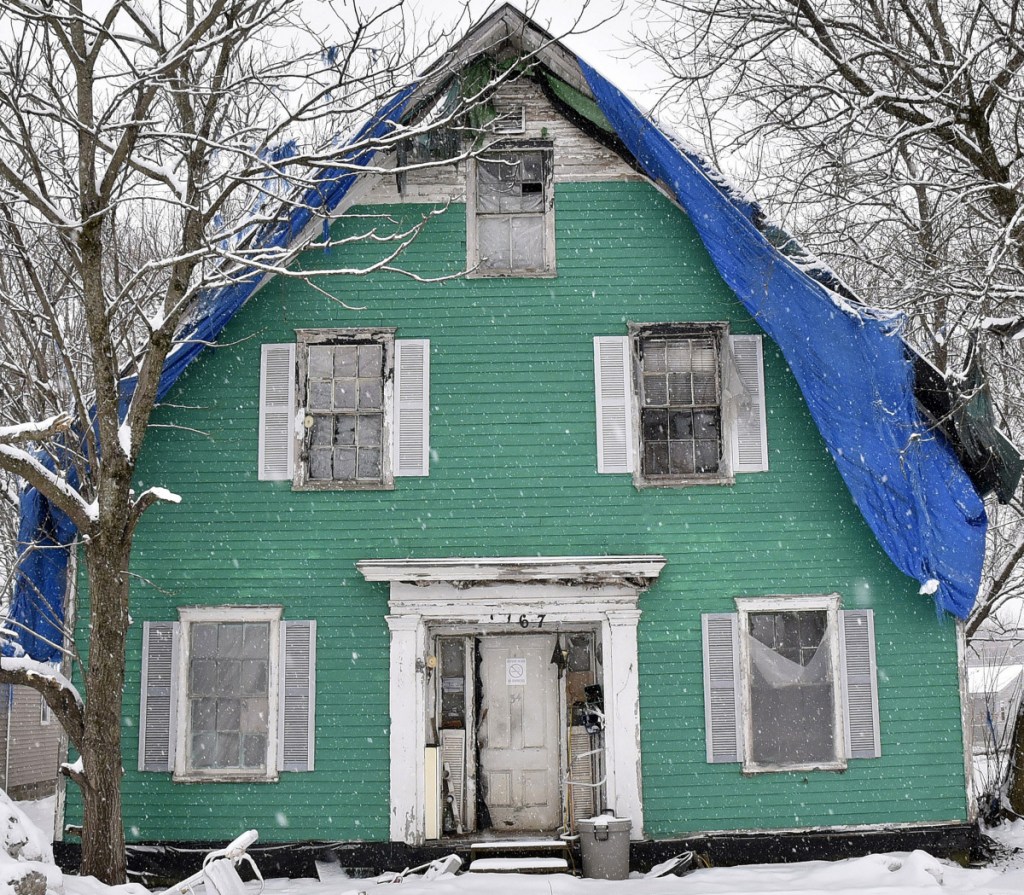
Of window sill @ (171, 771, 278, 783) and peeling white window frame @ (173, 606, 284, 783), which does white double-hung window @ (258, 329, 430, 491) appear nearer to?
peeling white window frame @ (173, 606, 284, 783)

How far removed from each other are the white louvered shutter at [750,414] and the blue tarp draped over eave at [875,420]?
1.45 feet

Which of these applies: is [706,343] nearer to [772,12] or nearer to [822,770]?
[772,12]

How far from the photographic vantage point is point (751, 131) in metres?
9.27

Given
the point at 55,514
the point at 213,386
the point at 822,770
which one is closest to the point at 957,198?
the point at 822,770

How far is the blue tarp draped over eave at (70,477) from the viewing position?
410 inches

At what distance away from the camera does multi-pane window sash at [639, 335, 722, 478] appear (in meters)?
11.0

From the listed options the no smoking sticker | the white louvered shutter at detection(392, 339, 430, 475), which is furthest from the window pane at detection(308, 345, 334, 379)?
the no smoking sticker

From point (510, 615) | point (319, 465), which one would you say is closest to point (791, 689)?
point (510, 615)

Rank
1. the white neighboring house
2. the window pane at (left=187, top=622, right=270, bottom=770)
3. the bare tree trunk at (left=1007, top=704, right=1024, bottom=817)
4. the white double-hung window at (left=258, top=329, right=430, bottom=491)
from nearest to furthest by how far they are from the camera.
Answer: the window pane at (left=187, top=622, right=270, bottom=770), the white double-hung window at (left=258, top=329, right=430, bottom=491), the bare tree trunk at (left=1007, top=704, right=1024, bottom=817), the white neighboring house

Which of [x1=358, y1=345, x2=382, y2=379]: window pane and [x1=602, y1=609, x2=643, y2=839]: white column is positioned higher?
[x1=358, y1=345, x2=382, y2=379]: window pane

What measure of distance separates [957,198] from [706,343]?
2983 millimetres

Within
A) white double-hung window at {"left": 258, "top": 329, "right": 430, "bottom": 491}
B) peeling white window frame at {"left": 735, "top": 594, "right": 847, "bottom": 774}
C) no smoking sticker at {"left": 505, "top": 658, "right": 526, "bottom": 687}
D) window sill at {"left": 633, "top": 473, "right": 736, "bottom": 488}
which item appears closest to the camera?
peeling white window frame at {"left": 735, "top": 594, "right": 847, "bottom": 774}

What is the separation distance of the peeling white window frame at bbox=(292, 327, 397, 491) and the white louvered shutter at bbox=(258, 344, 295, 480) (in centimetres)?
6

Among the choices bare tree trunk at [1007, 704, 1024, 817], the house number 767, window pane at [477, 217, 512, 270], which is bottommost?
bare tree trunk at [1007, 704, 1024, 817]
